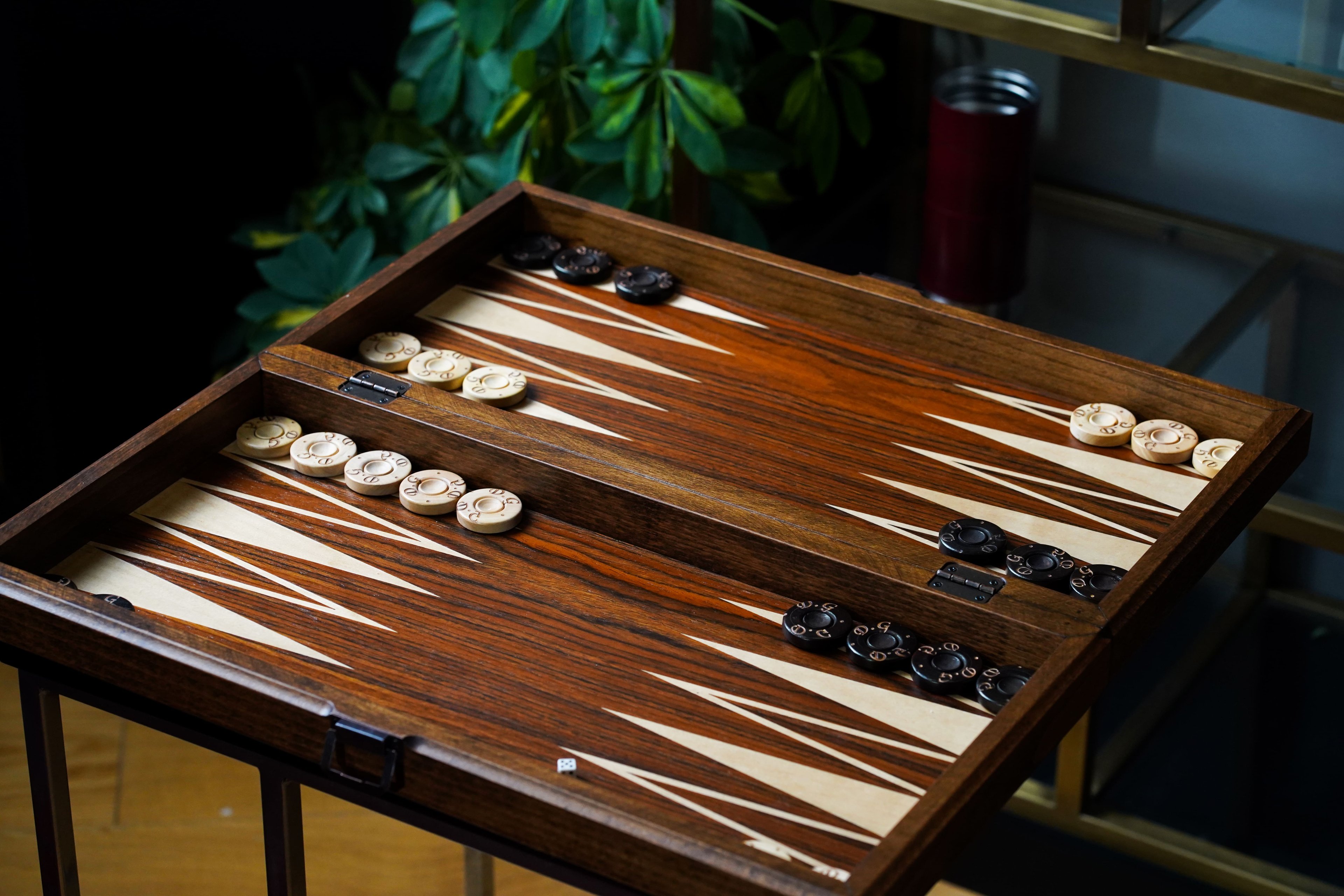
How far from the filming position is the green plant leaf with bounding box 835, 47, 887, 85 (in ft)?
8.73

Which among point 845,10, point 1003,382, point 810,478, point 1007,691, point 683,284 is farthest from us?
point 845,10

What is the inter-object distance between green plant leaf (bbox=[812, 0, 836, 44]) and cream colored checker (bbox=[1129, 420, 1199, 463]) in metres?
1.13

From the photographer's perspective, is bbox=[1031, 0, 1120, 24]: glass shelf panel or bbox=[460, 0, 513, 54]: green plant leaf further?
bbox=[460, 0, 513, 54]: green plant leaf

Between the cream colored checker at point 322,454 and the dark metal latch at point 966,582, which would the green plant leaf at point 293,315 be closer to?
the cream colored checker at point 322,454

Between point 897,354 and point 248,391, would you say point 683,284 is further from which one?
point 248,391

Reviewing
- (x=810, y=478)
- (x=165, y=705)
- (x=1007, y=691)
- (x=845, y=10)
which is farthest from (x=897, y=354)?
(x=845, y=10)

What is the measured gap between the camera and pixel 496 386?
70.3 inches

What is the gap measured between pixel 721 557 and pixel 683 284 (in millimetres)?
477

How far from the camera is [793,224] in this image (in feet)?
9.85

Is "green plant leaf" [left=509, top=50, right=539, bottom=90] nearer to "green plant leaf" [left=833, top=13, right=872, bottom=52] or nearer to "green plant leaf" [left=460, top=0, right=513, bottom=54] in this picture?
"green plant leaf" [left=460, top=0, right=513, bottom=54]

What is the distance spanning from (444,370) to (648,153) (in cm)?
87

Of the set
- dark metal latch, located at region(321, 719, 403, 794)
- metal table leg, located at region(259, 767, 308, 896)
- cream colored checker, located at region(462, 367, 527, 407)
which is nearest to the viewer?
dark metal latch, located at region(321, 719, 403, 794)

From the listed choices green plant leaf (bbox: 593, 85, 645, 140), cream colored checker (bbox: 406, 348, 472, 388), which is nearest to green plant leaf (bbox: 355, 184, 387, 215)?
green plant leaf (bbox: 593, 85, 645, 140)

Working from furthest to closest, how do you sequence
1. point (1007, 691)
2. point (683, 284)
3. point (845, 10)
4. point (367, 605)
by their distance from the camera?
point (845, 10)
point (683, 284)
point (367, 605)
point (1007, 691)
